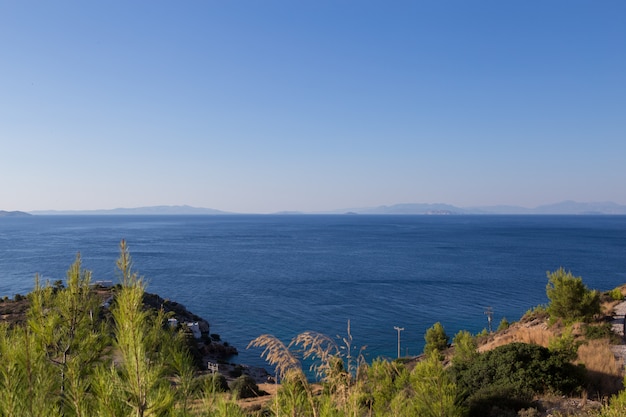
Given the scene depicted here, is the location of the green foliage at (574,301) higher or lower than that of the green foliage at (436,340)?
higher

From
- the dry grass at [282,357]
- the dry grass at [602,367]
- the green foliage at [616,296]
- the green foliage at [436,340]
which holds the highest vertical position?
the dry grass at [282,357]

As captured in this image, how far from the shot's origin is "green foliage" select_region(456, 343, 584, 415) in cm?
1123

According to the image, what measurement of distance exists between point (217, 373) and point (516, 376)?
981 cm

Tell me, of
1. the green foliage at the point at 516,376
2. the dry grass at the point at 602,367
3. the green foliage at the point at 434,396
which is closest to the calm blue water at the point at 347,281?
the dry grass at the point at 602,367

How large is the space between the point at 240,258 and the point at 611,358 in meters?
89.6

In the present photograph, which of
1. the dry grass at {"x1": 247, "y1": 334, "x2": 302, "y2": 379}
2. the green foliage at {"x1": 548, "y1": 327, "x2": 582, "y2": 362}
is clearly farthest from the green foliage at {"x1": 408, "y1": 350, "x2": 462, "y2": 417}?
the green foliage at {"x1": 548, "y1": 327, "x2": 582, "y2": 362}

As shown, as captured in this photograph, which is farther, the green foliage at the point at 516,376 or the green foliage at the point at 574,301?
the green foliage at the point at 574,301

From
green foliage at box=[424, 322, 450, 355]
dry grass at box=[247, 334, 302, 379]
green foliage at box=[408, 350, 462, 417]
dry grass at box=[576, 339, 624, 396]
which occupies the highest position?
dry grass at box=[247, 334, 302, 379]

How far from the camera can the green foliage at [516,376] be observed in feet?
36.8

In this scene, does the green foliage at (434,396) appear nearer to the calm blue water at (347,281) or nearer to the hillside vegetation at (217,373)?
the hillside vegetation at (217,373)

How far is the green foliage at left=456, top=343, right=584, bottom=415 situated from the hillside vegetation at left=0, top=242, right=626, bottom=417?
0.11ft

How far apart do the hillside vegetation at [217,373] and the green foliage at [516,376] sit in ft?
0.11

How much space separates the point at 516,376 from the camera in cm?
1201

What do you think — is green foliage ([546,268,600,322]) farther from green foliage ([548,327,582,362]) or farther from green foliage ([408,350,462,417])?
green foliage ([408,350,462,417])
